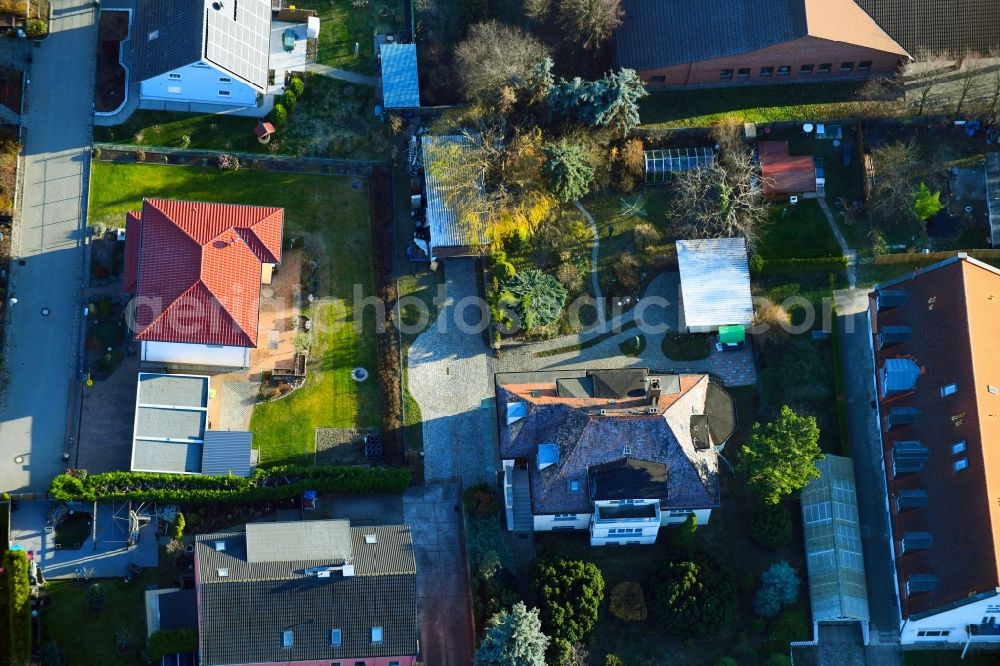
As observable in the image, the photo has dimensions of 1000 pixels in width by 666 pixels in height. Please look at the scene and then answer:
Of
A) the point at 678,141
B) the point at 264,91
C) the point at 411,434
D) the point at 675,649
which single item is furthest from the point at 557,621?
the point at 264,91

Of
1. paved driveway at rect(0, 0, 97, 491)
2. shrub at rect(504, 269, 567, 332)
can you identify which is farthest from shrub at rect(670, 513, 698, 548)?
paved driveway at rect(0, 0, 97, 491)

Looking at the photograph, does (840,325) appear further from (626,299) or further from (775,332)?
(626,299)

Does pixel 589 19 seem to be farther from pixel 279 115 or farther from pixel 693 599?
pixel 693 599

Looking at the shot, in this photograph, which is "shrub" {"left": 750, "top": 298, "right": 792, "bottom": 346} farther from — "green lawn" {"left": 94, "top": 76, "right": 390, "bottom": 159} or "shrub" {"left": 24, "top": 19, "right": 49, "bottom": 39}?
"shrub" {"left": 24, "top": 19, "right": 49, "bottom": 39}

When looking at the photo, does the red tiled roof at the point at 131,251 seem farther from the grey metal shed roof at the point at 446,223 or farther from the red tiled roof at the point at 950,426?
the red tiled roof at the point at 950,426

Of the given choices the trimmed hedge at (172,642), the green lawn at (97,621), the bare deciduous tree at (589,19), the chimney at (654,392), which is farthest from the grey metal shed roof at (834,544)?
the green lawn at (97,621)

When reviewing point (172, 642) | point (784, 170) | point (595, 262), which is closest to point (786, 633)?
point (595, 262)
